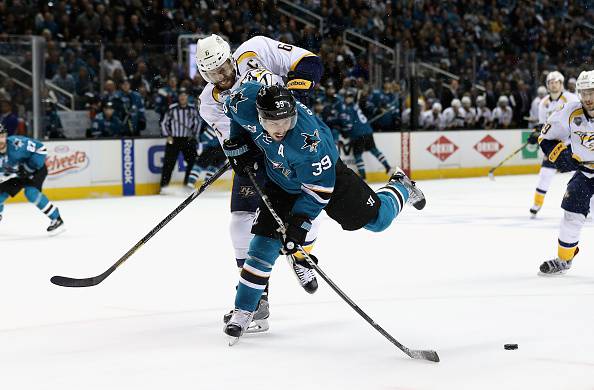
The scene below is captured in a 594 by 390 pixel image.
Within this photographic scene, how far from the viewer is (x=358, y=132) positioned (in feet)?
40.8

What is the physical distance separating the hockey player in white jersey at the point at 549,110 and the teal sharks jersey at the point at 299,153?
484 centimetres

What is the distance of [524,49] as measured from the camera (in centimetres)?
1803

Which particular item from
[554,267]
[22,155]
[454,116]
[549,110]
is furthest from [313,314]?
[454,116]

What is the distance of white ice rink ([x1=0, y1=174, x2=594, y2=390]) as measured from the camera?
11.0 feet

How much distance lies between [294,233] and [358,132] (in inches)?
350

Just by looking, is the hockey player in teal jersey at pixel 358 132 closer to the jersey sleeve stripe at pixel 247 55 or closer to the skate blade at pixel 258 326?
the jersey sleeve stripe at pixel 247 55

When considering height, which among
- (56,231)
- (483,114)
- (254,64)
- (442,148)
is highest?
(254,64)

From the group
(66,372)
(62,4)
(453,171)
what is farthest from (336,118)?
(66,372)

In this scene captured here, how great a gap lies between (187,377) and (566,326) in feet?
5.44

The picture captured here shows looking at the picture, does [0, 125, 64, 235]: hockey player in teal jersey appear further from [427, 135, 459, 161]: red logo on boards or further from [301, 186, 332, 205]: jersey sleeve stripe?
[427, 135, 459, 161]: red logo on boards

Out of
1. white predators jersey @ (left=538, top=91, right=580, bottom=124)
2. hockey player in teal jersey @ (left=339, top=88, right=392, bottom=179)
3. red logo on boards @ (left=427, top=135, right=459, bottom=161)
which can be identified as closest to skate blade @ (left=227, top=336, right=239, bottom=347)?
white predators jersey @ (left=538, top=91, right=580, bottom=124)

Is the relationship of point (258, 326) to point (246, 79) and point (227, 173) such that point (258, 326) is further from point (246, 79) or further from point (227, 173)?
point (227, 173)

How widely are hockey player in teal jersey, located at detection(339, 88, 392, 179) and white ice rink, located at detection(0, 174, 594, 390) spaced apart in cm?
459

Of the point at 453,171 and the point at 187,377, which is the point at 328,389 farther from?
the point at 453,171
